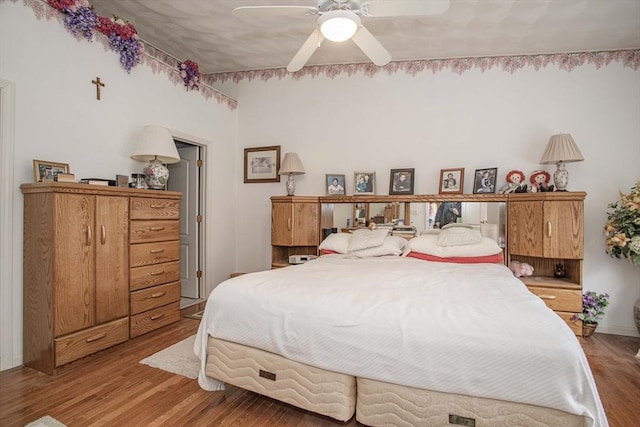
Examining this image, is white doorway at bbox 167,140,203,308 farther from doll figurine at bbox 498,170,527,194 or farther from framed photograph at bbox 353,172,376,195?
doll figurine at bbox 498,170,527,194

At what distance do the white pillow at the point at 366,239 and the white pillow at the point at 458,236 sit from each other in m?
0.56

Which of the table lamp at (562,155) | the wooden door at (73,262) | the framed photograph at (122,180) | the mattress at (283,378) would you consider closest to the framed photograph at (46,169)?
the wooden door at (73,262)

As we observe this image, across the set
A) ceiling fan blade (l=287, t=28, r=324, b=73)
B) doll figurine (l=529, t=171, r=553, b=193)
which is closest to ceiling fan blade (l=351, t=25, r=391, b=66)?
ceiling fan blade (l=287, t=28, r=324, b=73)

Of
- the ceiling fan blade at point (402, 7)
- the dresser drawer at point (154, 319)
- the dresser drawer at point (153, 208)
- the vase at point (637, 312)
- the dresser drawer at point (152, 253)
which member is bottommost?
the dresser drawer at point (154, 319)

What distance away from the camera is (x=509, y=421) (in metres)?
1.32

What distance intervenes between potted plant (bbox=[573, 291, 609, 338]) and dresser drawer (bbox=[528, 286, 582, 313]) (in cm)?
9

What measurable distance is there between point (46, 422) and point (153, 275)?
144cm

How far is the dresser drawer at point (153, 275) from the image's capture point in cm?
290

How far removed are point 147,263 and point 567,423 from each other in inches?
121

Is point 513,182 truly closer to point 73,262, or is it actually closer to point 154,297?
point 154,297

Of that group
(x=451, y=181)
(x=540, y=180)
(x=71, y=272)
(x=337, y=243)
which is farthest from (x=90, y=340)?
(x=540, y=180)

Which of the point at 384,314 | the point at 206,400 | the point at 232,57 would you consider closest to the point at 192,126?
the point at 232,57

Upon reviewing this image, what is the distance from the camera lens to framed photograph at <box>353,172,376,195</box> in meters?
3.95

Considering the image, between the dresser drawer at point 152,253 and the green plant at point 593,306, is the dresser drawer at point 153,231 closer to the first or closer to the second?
the dresser drawer at point 152,253
